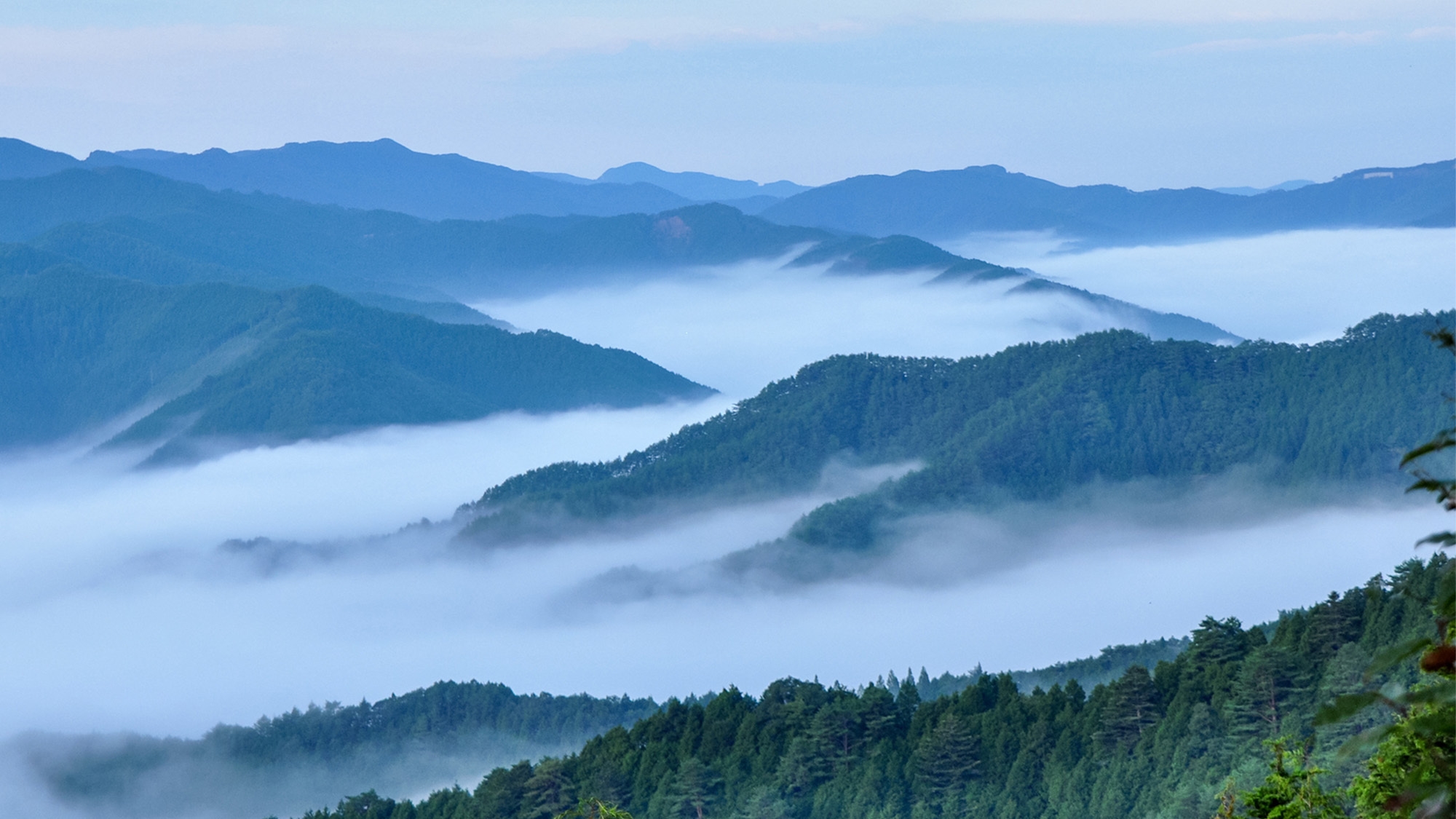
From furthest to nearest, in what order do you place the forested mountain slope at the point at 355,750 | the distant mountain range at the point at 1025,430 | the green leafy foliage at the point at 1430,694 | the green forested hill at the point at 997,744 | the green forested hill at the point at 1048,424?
the distant mountain range at the point at 1025,430 < the green forested hill at the point at 1048,424 < the forested mountain slope at the point at 355,750 < the green forested hill at the point at 997,744 < the green leafy foliage at the point at 1430,694

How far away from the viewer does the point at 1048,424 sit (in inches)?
5625

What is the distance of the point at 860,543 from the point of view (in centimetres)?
15050

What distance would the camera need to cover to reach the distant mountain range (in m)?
135

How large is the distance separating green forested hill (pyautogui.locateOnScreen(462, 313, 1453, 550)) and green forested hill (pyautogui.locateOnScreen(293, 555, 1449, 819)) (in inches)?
3122

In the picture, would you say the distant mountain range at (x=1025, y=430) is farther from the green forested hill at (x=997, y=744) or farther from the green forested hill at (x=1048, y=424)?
the green forested hill at (x=997, y=744)

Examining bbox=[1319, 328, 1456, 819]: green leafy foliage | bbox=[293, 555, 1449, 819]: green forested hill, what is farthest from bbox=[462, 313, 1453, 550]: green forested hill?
bbox=[1319, 328, 1456, 819]: green leafy foliage

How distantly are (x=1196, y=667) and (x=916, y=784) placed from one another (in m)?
10.0

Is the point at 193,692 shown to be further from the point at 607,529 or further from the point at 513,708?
the point at 513,708

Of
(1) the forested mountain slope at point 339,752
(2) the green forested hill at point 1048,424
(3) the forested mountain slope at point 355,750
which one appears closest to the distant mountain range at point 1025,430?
(2) the green forested hill at point 1048,424

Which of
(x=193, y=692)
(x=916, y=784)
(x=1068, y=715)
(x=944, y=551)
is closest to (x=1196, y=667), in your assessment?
(x=1068, y=715)

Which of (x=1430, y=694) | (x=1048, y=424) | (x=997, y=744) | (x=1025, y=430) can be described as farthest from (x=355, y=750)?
(x=1430, y=694)

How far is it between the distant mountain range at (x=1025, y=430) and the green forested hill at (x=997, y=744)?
261ft

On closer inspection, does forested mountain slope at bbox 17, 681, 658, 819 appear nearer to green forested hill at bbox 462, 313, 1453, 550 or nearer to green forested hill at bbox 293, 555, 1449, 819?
green forested hill at bbox 293, 555, 1449, 819

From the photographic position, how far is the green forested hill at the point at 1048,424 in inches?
5276
